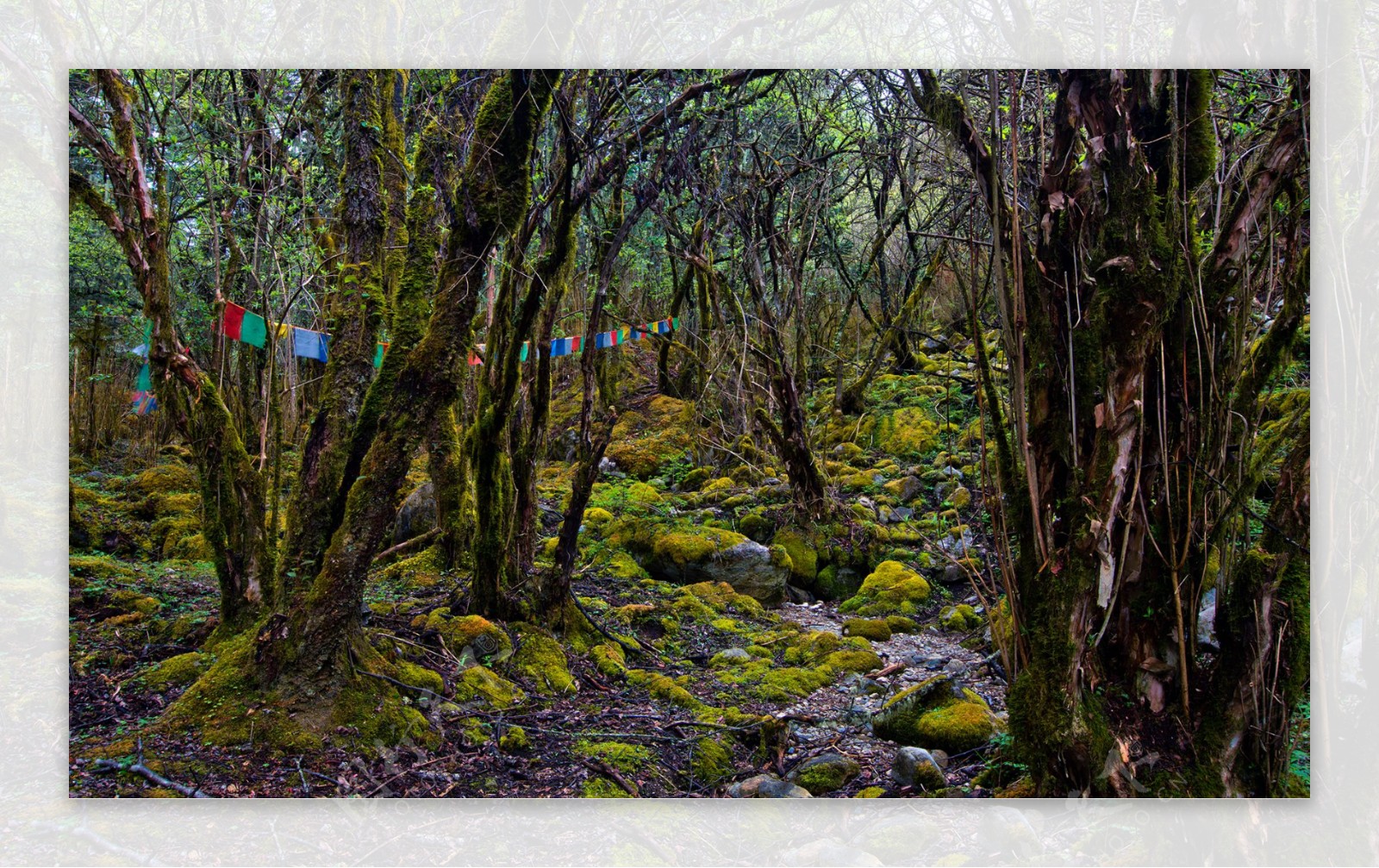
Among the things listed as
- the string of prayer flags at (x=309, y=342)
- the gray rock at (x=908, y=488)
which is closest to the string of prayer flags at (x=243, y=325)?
the string of prayer flags at (x=309, y=342)

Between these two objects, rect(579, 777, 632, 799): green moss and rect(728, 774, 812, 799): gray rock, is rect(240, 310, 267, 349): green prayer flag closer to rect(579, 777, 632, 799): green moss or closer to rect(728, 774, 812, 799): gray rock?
rect(579, 777, 632, 799): green moss

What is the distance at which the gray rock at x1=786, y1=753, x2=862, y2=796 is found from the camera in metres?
2.45

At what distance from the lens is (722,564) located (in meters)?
4.91

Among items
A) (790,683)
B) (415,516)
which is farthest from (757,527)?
(415,516)

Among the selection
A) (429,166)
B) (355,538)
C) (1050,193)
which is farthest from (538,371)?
(1050,193)

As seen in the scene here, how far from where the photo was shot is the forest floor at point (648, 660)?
236 cm

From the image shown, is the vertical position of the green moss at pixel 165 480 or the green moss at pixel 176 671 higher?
the green moss at pixel 165 480

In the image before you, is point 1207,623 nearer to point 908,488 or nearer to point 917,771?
point 917,771

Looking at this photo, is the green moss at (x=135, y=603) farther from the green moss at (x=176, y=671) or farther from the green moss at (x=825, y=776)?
the green moss at (x=825, y=776)

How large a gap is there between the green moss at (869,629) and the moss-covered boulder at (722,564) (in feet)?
2.52

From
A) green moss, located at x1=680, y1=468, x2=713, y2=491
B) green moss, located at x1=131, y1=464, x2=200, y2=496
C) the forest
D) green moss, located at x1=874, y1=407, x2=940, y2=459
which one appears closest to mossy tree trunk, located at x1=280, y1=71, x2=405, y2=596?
the forest

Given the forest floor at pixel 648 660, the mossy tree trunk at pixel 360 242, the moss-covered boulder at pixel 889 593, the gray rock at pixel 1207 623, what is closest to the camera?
the gray rock at pixel 1207 623

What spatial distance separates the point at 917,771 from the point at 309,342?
3480mm

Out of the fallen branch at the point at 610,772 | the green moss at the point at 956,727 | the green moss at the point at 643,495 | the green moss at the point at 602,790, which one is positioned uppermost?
the green moss at the point at 643,495
